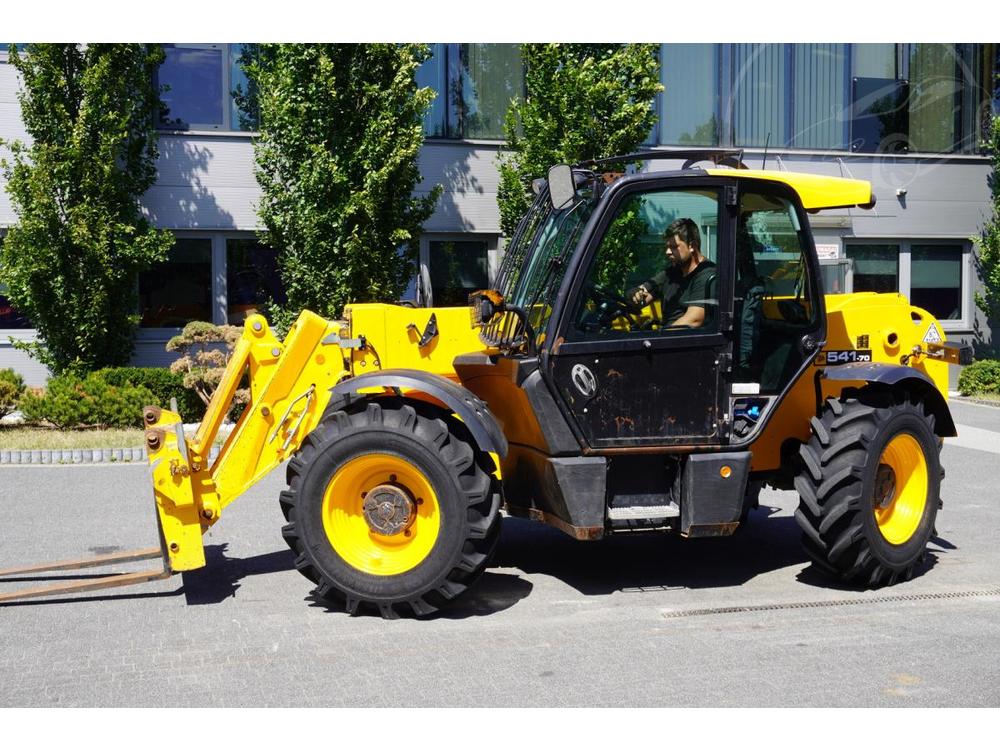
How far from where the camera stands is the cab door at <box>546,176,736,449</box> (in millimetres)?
6555

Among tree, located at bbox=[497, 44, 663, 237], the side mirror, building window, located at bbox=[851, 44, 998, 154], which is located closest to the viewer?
the side mirror

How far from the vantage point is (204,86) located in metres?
17.1

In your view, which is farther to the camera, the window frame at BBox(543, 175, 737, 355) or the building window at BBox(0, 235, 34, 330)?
the building window at BBox(0, 235, 34, 330)

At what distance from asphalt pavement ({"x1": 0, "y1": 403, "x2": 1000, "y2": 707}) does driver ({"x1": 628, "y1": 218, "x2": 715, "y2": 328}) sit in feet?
5.83

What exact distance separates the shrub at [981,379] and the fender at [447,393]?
13.6m

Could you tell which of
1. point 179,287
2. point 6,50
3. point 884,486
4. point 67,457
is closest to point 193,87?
point 6,50

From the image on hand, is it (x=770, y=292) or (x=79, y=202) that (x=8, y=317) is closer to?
(x=79, y=202)

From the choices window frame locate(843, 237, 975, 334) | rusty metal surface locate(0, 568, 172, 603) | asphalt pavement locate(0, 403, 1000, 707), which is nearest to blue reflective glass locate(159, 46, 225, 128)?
asphalt pavement locate(0, 403, 1000, 707)

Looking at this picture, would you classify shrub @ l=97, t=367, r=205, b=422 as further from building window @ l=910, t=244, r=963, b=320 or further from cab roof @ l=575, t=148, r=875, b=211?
building window @ l=910, t=244, r=963, b=320

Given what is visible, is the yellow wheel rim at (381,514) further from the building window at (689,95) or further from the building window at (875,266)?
the building window at (875,266)

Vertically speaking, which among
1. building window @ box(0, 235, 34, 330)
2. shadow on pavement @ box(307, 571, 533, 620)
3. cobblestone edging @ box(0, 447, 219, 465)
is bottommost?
shadow on pavement @ box(307, 571, 533, 620)

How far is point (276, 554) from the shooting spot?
26.2ft

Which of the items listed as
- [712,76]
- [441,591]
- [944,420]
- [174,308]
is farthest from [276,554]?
[712,76]

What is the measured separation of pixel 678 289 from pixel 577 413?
1001 mm
